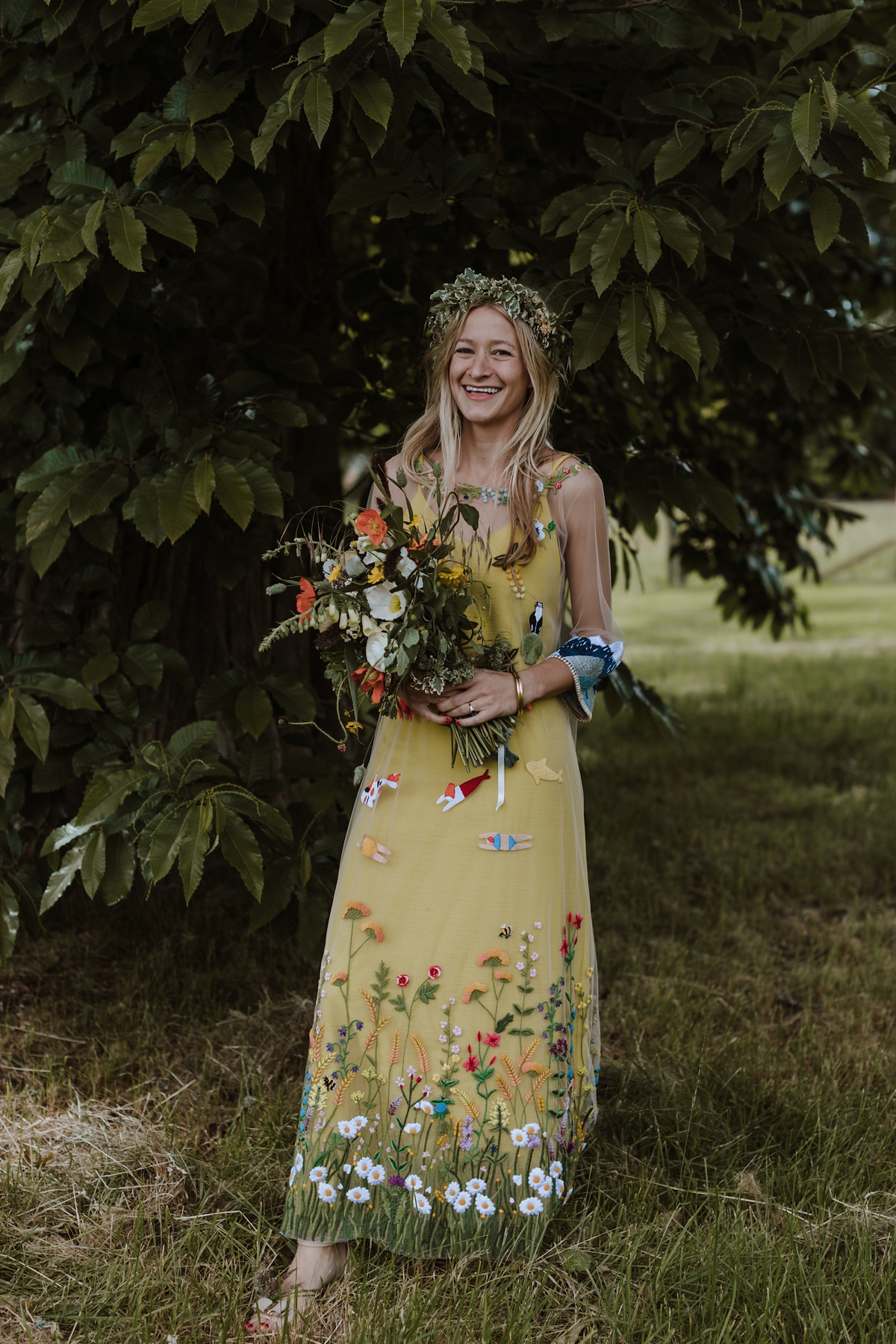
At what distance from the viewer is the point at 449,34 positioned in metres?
2.03

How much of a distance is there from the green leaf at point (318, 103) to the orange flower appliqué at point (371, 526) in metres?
0.72

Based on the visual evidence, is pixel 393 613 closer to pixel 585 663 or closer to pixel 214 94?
pixel 585 663

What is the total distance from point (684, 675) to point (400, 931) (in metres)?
7.91

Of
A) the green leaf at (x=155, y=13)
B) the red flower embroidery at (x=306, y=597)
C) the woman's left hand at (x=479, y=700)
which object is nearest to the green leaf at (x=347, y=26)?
the green leaf at (x=155, y=13)

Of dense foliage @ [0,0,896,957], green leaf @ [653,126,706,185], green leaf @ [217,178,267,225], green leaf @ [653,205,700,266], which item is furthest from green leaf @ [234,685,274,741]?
green leaf @ [653,126,706,185]

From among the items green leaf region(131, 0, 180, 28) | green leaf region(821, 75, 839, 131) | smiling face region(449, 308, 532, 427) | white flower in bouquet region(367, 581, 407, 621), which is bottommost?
white flower in bouquet region(367, 581, 407, 621)

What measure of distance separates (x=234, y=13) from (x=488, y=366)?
2.73ft

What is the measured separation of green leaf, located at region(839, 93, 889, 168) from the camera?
2.11 metres

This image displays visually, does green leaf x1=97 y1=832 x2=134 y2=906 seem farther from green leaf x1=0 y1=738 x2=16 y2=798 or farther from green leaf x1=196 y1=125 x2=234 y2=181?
green leaf x1=196 y1=125 x2=234 y2=181

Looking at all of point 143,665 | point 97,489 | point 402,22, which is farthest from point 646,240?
point 143,665

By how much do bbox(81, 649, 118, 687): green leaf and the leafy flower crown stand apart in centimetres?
113

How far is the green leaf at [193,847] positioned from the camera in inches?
88.4

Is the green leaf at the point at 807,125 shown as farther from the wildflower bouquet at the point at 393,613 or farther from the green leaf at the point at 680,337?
the wildflower bouquet at the point at 393,613

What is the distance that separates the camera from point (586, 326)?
2.51 metres
